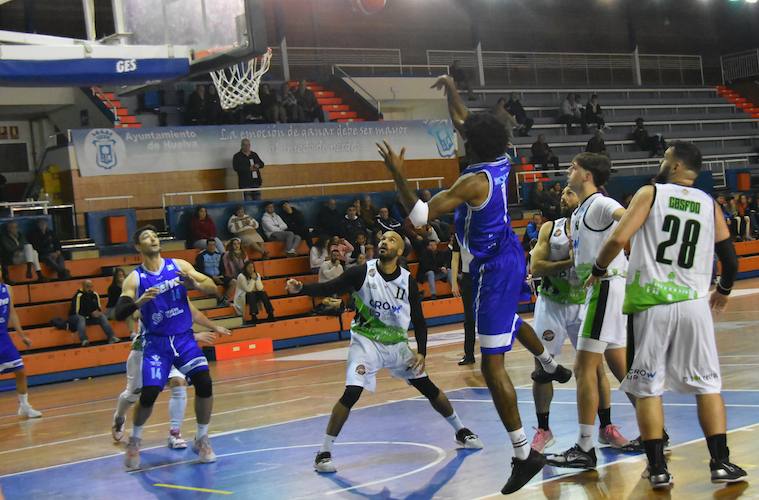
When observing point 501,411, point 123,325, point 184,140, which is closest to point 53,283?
point 123,325

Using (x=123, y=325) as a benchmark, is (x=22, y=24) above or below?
above

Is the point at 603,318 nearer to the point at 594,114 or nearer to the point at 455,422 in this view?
the point at 455,422

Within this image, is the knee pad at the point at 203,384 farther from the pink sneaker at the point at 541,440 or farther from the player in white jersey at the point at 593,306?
the player in white jersey at the point at 593,306

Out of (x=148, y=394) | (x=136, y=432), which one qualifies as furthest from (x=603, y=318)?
(x=136, y=432)

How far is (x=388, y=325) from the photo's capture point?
7918 mm

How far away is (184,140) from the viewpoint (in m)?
23.6

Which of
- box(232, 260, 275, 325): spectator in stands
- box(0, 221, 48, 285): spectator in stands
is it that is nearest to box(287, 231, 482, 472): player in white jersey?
box(232, 260, 275, 325): spectator in stands

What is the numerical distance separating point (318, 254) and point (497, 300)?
48.2 ft

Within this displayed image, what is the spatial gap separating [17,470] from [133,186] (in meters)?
14.6

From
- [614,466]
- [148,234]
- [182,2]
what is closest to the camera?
[614,466]

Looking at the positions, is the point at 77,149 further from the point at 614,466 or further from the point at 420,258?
the point at 614,466

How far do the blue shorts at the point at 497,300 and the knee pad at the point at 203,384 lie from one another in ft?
9.80

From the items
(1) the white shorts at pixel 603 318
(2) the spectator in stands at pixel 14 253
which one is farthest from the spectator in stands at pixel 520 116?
(1) the white shorts at pixel 603 318

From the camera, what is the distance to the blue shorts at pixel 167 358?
27.5ft
